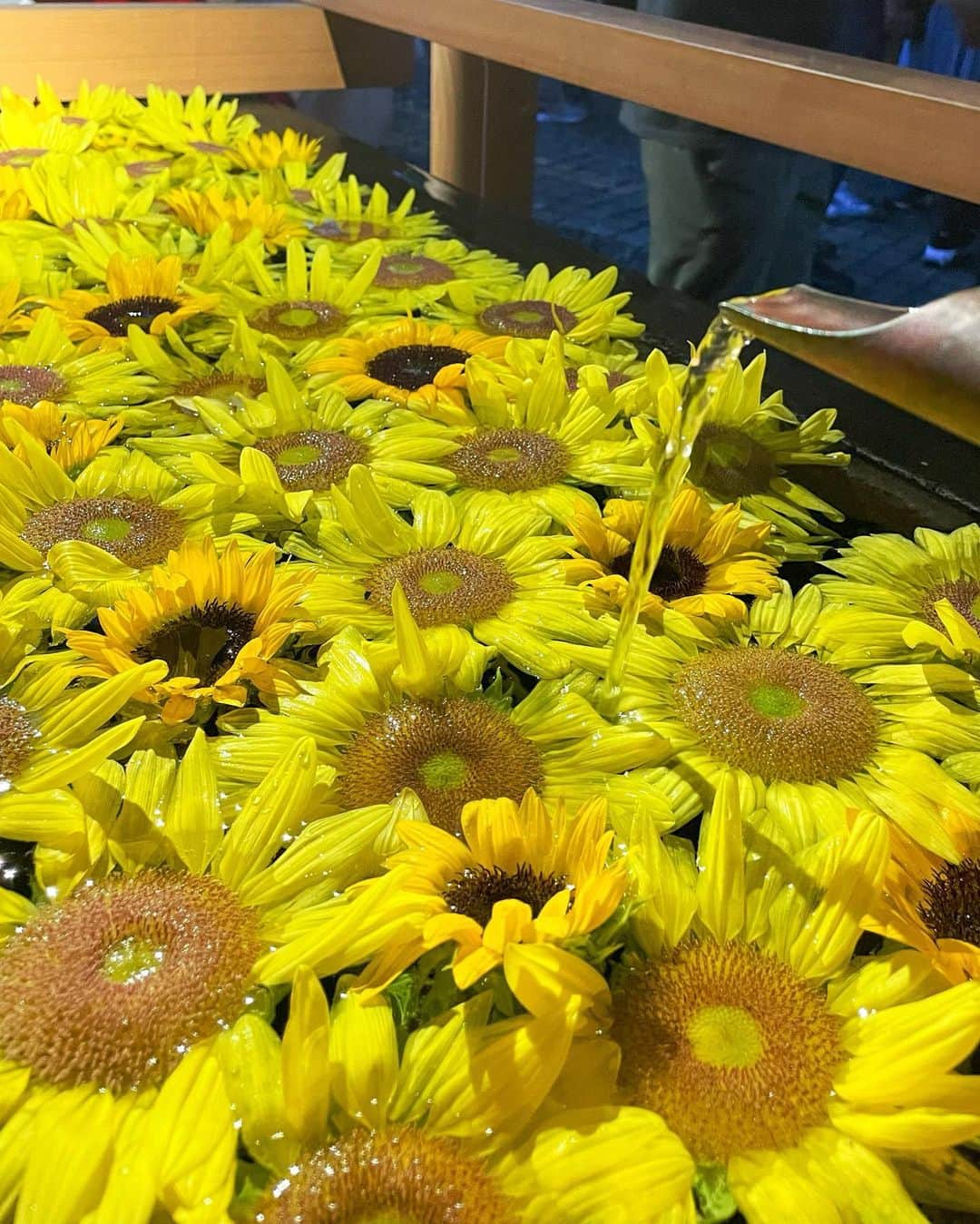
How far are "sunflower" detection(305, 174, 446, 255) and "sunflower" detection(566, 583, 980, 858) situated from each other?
2.99 ft

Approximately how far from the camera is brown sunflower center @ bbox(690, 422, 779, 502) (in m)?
0.94

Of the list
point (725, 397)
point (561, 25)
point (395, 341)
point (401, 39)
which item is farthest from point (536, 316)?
point (401, 39)

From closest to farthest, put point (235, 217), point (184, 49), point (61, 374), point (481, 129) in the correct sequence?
point (61, 374)
point (235, 217)
point (481, 129)
point (184, 49)

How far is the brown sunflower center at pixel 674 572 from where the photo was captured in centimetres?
78

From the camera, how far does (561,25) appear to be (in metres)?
1.38

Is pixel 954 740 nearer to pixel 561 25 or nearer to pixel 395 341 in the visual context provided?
pixel 395 341

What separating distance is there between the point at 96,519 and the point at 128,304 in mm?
453

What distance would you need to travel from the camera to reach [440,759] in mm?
620

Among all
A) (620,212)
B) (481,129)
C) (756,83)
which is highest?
(756,83)

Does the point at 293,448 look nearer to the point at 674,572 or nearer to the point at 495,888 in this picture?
the point at 674,572

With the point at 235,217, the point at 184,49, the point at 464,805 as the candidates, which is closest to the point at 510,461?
the point at 464,805

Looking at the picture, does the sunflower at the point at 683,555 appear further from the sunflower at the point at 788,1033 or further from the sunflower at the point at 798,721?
the sunflower at the point at 788,1033

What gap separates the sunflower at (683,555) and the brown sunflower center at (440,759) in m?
Answer: 0.16

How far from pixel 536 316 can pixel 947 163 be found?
0.45m
